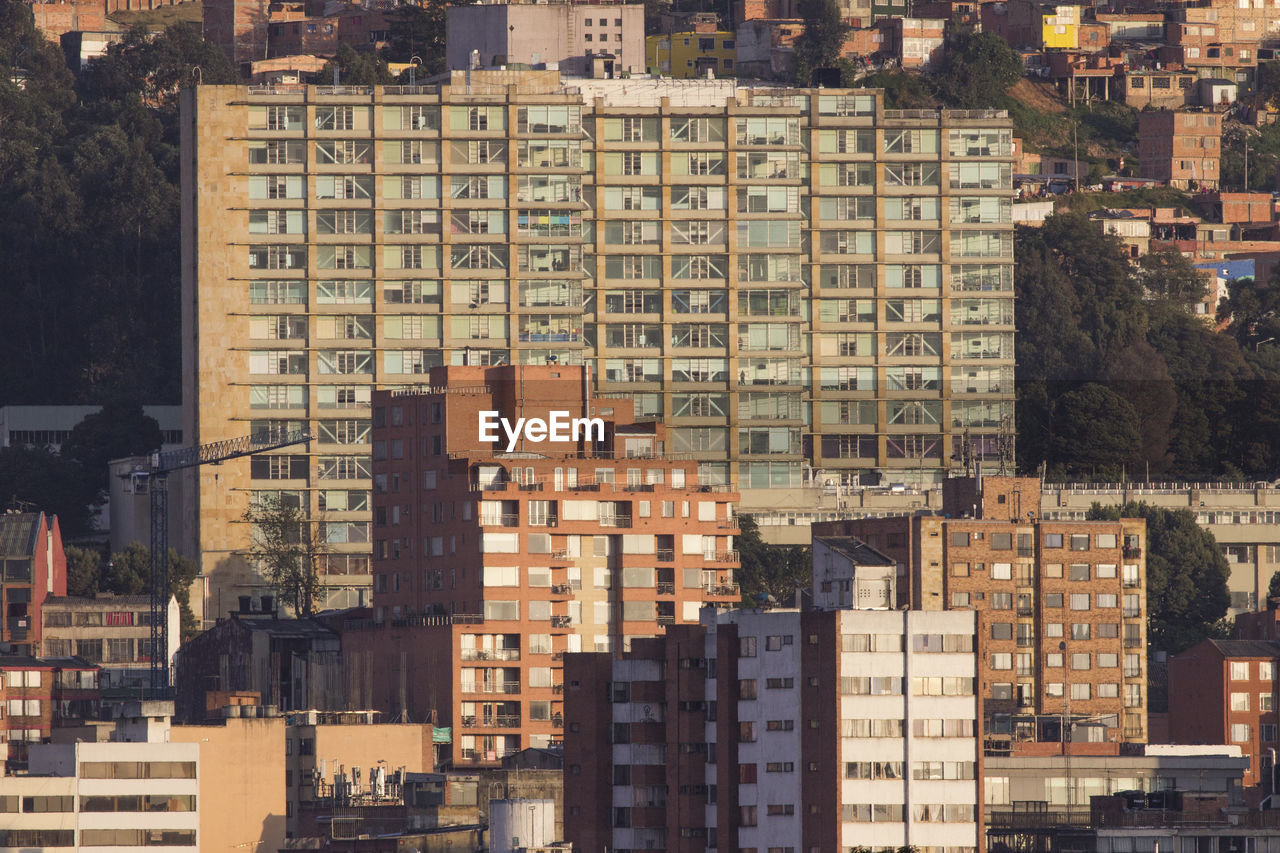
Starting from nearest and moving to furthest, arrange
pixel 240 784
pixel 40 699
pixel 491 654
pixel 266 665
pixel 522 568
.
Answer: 1. pixel 240 784
2. pixel 40 699
3. pixel 491 654
4. pixel 522 568
5. pixel 266 665

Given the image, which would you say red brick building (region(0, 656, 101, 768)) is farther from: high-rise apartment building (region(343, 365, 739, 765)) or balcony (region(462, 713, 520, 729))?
balcony (region(462, 713, 520, 729))

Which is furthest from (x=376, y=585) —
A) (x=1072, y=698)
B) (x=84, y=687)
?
(x=1072, y=698)

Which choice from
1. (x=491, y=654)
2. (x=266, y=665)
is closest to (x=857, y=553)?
(x=491, y=654)

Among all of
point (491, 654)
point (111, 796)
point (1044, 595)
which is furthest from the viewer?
point (1044, 595)

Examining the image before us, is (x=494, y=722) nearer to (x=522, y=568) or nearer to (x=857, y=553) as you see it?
(x=522, y=568)

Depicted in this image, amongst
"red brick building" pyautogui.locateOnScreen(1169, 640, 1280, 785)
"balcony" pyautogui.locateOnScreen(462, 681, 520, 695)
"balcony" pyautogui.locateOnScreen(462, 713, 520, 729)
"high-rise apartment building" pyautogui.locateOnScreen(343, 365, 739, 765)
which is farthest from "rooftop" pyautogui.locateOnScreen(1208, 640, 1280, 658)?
"balcony" pyautogui.locateOnScreen(462, 713, 520, 729)

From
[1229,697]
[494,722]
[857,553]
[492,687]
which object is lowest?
[494,722]

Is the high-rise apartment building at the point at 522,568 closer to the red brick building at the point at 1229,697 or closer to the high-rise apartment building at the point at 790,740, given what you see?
the red brick building at the point at 1229,697

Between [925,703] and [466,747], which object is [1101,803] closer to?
[925,703]
